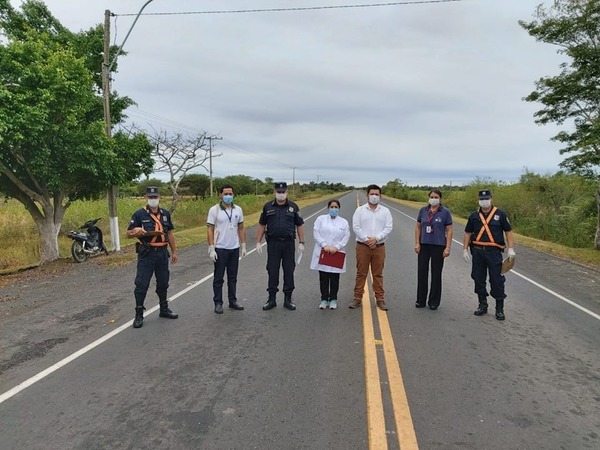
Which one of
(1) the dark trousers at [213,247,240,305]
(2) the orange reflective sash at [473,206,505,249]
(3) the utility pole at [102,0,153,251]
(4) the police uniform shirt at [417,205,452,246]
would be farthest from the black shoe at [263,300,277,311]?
(3) the utility pole at [102,0,153,251]

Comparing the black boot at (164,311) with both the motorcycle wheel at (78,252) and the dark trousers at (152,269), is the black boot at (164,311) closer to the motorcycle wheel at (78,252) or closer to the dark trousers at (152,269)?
the dark trousers at (152,269)

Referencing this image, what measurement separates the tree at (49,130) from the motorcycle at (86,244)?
2.89 ft

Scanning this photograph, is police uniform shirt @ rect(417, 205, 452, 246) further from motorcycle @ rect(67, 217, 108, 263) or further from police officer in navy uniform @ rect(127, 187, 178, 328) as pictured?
motorcycle @ rect(67, 217, 108, 263)

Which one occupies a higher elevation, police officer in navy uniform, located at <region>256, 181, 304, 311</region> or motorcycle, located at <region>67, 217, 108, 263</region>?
police officer in navy uniform, located at <region>256, 181, 304, 311</region>

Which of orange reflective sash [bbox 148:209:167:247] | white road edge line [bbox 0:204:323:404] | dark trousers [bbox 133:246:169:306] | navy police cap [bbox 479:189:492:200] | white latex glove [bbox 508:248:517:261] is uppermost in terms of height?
navy police cap [bbox 479:189:492:200]

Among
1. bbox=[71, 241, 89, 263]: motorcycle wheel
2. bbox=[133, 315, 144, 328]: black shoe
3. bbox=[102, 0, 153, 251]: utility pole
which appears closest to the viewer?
bbox=[133, 315, 144, 328]: black shoe

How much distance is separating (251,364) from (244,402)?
781mm

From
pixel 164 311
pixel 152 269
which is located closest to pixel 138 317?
pixel 164 311

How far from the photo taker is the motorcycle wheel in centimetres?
1129

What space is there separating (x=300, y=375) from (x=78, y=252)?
9478 mm

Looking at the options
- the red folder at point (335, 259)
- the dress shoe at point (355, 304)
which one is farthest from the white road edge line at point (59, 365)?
the dress shoe at point (355, 304)

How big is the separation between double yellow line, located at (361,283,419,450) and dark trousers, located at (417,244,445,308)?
1.26 meters

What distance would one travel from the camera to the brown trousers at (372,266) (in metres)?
6.53

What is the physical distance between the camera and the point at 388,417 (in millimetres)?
3316
